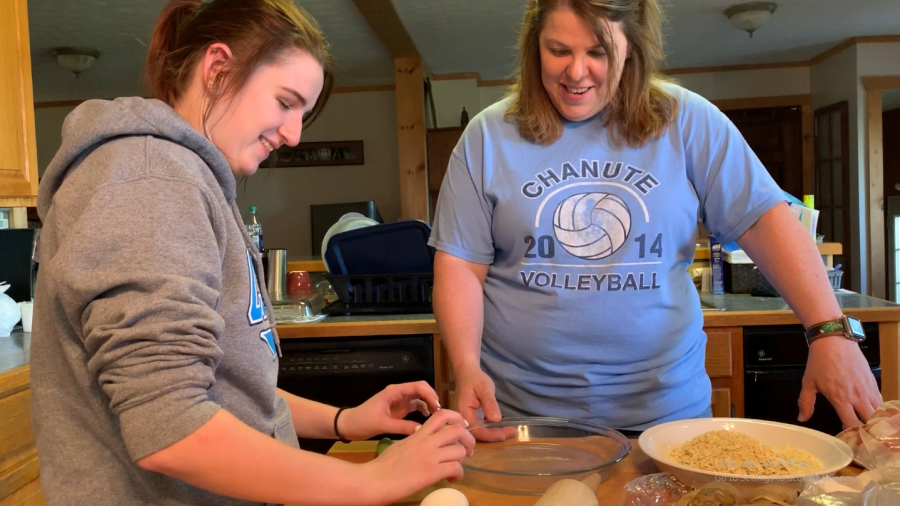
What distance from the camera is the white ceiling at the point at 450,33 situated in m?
4.54

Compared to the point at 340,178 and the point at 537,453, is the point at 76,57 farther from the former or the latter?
the point at 537,453

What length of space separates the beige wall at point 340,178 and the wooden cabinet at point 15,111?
188 inches

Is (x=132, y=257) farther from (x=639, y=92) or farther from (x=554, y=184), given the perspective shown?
(x=639, y=92)

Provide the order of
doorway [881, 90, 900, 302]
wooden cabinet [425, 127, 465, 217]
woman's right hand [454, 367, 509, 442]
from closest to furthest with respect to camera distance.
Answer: woman's right hand [454, 367, 509, 442] → doorway [881, 90, 900, 302] → wooden cabinet [425, 127, 465, 217]

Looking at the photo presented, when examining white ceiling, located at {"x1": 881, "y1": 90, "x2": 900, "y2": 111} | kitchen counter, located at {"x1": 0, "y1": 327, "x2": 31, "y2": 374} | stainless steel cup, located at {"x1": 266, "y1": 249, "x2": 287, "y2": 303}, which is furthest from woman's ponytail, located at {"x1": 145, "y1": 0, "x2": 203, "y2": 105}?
white ceiling, located at {"x1": 881, "y1": 90, "x2": 900, "y2": 111}

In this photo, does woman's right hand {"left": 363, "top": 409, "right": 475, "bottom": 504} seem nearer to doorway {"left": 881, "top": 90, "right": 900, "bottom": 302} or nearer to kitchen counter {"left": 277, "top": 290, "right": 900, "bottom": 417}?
kitchen counter {"left": 277, "top": 290, "right": 900, "bottom": 417}

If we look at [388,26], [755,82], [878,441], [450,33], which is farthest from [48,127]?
[878,441]

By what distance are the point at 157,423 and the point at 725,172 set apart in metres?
0.96

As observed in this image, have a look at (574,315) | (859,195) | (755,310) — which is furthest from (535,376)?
(859,195)

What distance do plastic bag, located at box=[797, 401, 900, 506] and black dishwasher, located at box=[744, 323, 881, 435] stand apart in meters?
1.33

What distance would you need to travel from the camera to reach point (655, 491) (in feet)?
2.39

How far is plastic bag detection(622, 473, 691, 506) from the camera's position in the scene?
0.71 metres

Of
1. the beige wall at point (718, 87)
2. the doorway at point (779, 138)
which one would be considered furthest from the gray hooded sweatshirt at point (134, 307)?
the doorway at point (779, 138)

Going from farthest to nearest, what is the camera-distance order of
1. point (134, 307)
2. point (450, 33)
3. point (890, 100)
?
point (890, 100) → point (450, 33) → point (134, 307)
